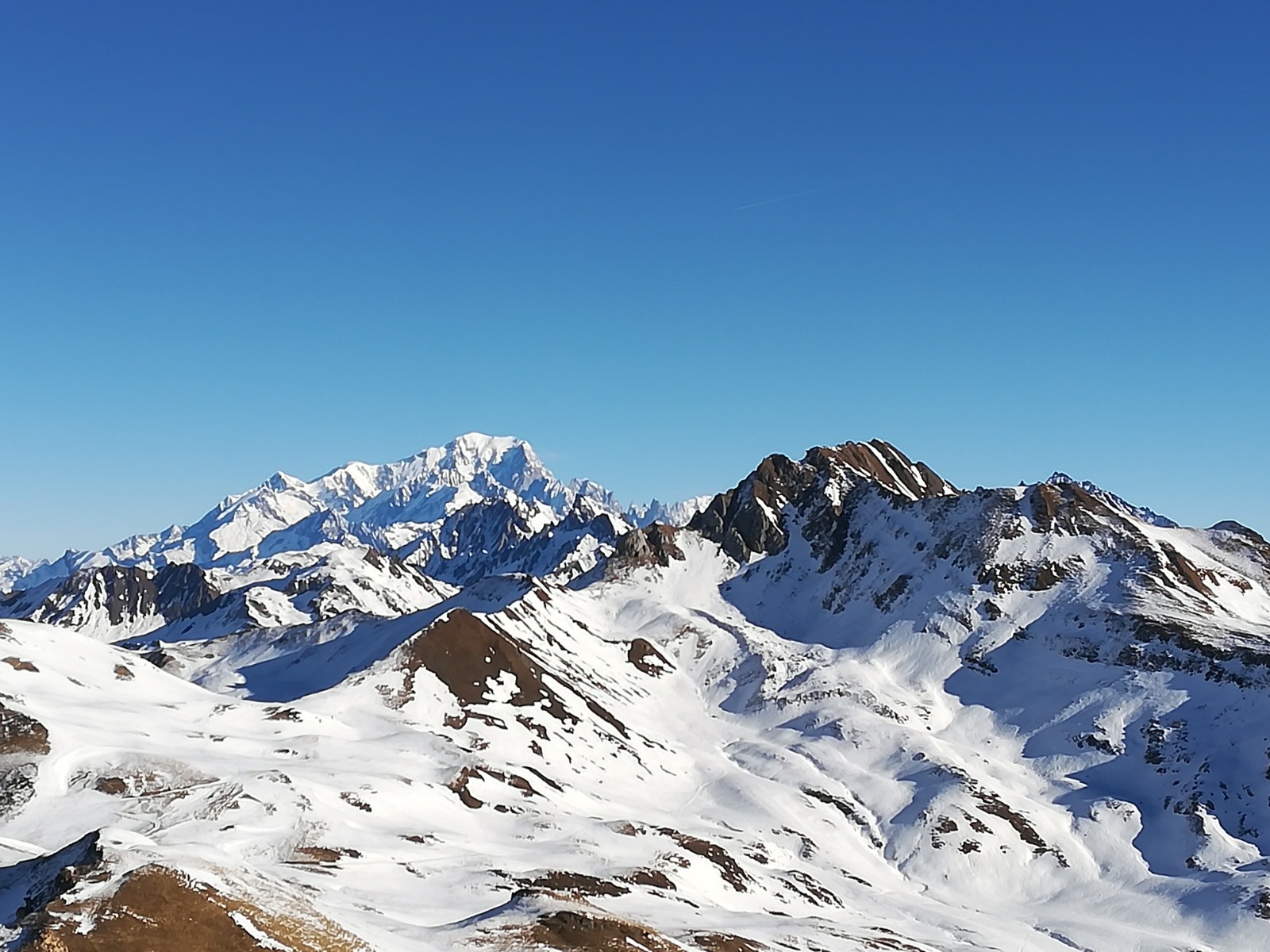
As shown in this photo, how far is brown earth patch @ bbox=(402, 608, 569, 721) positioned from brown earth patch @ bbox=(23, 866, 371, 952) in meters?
102

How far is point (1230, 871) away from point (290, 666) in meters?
159

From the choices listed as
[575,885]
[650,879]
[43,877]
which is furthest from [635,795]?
[43,877]

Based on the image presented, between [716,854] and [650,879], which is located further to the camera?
[716,854]

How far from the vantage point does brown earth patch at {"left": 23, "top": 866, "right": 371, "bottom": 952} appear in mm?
44562

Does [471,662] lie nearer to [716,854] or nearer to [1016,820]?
[716,854]

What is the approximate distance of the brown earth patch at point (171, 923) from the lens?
146 ft

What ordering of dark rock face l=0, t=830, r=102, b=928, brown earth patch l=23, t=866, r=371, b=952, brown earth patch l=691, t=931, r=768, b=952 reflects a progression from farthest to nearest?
brown earth patch l=691, t=931, r=768, b=952 < dark rock face l=0, t=830, r=102, b=928 < brown earth patch l=23, t=866, r=371, b=952

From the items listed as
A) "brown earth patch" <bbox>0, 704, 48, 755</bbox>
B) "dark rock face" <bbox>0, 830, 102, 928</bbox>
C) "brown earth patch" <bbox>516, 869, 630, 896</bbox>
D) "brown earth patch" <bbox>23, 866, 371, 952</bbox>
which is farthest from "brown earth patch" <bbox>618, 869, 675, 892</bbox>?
"brown earth patch" <bbox>0, 704, 48, 755</bbox>

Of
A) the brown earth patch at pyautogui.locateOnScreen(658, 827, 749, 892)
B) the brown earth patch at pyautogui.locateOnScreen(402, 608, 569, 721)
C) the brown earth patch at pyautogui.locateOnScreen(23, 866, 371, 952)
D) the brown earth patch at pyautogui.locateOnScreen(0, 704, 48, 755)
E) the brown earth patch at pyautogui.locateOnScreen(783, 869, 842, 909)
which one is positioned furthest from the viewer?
the brown earth patch at pyautogui.locateOnScreen(402, 608, 569, 721)

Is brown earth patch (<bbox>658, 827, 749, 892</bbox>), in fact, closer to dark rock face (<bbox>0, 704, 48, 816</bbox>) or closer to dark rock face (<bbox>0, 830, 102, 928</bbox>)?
dark rock face (<bbox>0, 830, 102, 928</bbox>)

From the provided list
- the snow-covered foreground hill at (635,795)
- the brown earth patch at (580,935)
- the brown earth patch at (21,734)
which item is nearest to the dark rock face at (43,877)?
the snow-covered foreground hill at (635,795)

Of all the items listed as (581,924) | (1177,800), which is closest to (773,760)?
(1177,800)

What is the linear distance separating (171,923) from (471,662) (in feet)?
389

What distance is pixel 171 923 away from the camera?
47062 mm
